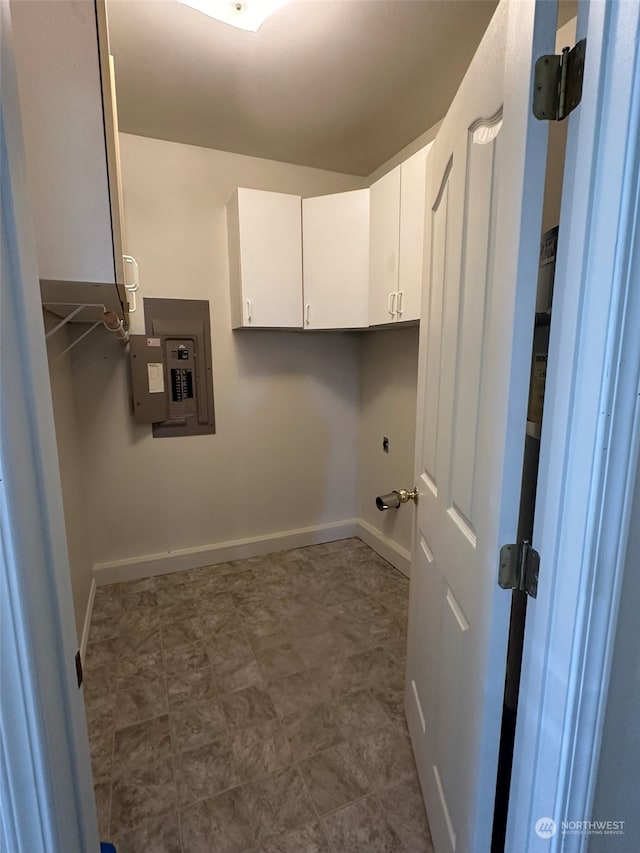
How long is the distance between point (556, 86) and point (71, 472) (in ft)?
7.94

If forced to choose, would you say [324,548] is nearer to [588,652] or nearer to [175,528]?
[175,528]

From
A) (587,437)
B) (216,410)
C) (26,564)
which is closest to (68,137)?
(26,564)

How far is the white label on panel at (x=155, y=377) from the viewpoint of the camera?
8.48 ft

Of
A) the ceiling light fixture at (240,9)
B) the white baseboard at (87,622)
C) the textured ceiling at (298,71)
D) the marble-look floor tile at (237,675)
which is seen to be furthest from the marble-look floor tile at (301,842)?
the textured ceiling at (298,71)

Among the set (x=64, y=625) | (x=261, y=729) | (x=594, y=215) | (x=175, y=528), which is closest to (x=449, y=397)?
(x=594, y=215)

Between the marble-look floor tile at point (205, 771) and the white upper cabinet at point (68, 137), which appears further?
the marble-look floor tile at point (205, 771)

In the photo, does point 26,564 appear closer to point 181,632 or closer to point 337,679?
point 337,679

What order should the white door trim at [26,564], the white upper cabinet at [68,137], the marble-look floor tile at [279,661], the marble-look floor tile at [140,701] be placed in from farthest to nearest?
the marble-look floor tile at [279,661] → the marble-look floor tile at [140,701] → the white upper cabinet at [68,137] → the white door trim at [26,564]

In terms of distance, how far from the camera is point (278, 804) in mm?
1367

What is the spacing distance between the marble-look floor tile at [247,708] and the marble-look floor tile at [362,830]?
467 mm

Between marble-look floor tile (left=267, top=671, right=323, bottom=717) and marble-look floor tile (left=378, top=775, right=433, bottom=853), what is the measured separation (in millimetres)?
460

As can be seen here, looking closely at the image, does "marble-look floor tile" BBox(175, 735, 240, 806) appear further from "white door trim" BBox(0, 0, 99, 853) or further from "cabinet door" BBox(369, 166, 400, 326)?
"cabinet door" BBox(369, 166, 400, 326)

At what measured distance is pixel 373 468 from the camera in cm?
314

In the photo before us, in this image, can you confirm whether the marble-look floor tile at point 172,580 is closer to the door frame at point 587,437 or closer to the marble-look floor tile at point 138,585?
the marble-look floor tile at point 138,585
